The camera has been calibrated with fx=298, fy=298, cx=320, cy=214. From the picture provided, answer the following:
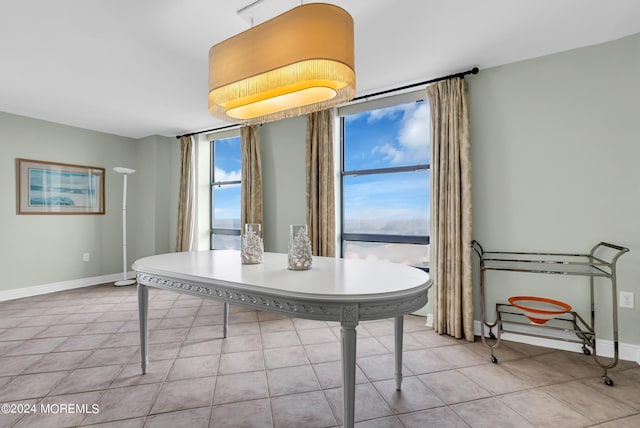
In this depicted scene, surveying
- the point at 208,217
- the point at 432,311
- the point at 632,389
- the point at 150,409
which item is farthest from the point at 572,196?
the point at 208,217

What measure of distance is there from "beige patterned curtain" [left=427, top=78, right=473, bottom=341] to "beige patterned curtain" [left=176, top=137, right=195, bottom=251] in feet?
12.0

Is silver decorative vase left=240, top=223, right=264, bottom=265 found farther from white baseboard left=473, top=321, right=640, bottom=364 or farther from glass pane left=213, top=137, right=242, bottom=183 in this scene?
glass pane left=213, top=137, right=242, bottom=183

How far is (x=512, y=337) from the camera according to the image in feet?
8.54

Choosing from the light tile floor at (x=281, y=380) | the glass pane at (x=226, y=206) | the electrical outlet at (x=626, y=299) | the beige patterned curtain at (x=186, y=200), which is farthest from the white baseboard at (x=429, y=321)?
the beige patterned curtain at (x=186, y=200)

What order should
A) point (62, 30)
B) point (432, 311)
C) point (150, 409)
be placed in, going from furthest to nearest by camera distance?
point (432, 311)
point (62, 30)
point (150, 409)

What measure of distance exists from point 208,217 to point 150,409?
3.61m

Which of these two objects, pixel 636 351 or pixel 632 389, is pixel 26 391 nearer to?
pixel 632 389

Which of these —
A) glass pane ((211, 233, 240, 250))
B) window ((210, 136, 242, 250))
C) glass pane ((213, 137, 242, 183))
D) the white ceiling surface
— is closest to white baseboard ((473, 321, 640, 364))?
the white ceiling surface

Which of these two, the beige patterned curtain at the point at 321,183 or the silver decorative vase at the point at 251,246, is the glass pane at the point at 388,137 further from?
the silver decorative vase at the point at 251,246

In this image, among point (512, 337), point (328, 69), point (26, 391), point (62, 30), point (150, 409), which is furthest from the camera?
point (512, 337)

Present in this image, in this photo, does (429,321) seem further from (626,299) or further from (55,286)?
(55,286)

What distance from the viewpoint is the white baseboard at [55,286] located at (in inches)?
150

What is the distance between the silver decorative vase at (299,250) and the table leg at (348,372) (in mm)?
525

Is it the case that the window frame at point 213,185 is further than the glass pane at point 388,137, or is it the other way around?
the window frame at point 213,185
